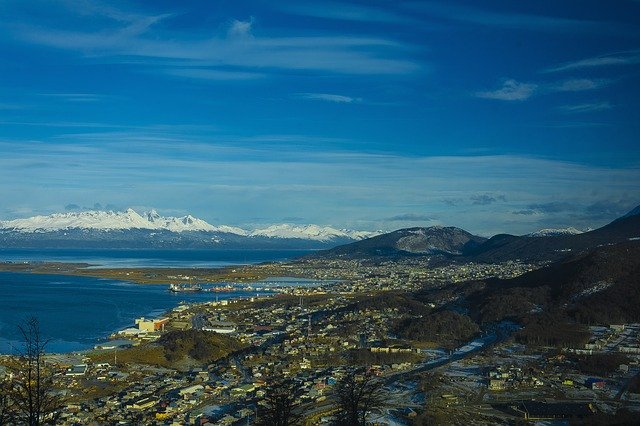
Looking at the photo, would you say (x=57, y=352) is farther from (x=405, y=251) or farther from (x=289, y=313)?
(x=405, y=251)

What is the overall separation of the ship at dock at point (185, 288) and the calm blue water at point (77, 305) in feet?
2.11

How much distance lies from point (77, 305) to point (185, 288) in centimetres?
1435

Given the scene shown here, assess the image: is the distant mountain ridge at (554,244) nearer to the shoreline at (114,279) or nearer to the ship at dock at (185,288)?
the shoreline at (114,279)

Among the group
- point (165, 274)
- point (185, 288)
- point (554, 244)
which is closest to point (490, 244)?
point (554, 244)

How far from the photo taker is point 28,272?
7412 centimetres

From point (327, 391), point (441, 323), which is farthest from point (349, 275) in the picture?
point (327, 391)

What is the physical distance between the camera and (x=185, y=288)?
5478 centimetres

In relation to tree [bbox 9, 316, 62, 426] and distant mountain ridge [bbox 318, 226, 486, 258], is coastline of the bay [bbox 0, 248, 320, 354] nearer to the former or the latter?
distant mountain ridge [bbox 318, 226, 486, 258]

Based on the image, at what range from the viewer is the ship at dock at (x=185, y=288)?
5291 centimetres

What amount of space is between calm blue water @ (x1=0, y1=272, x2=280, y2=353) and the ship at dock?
642 mm

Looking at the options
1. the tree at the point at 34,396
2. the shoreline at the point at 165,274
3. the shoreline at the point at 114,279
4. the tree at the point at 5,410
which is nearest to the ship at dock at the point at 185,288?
the shoreline at the point at 114,279

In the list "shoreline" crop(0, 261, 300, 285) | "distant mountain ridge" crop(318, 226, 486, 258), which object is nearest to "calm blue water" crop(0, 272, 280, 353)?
"shoreline" crop(0, 261, 300, 285)

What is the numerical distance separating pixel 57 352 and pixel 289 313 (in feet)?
43.9

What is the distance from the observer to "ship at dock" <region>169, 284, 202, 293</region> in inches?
2083
